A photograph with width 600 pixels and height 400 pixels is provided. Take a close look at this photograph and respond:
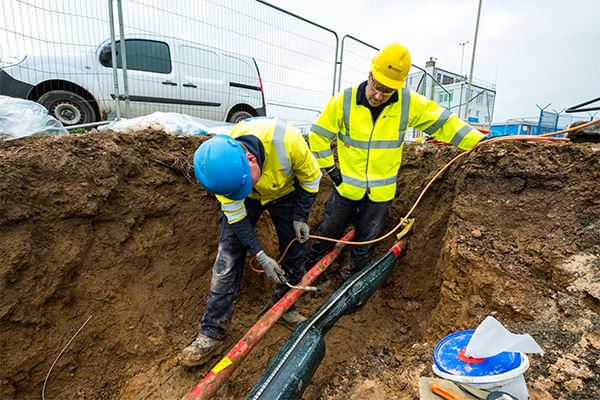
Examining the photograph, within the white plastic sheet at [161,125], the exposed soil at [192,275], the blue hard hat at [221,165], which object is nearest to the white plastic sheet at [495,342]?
the exposed soil at [192,275]

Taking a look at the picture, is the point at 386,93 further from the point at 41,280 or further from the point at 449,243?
the point at 41,280

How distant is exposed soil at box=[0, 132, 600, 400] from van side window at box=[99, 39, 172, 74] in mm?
2189

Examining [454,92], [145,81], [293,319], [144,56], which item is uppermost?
[454,92]

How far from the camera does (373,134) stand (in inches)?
106

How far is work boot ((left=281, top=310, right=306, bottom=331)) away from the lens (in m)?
2.87

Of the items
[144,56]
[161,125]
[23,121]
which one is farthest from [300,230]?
[144,56]

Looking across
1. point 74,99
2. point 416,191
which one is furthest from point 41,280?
point 416,191

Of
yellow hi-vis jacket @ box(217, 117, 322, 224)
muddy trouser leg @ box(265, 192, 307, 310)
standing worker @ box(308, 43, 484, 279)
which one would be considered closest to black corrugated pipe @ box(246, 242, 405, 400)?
muddy trouser leg @ box(265, 192, 307, 310)

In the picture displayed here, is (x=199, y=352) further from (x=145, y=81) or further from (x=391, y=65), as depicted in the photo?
(x=145, y=81)

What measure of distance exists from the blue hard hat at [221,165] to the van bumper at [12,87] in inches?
140

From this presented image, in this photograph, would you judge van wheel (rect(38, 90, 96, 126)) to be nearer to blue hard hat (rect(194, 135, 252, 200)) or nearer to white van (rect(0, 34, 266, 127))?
white van (rect(0, 34, 266, 127))

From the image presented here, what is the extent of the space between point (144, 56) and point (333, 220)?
3860 mm

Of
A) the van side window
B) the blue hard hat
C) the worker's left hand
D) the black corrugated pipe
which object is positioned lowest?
the black corrugated pipe

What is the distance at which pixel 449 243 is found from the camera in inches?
104
